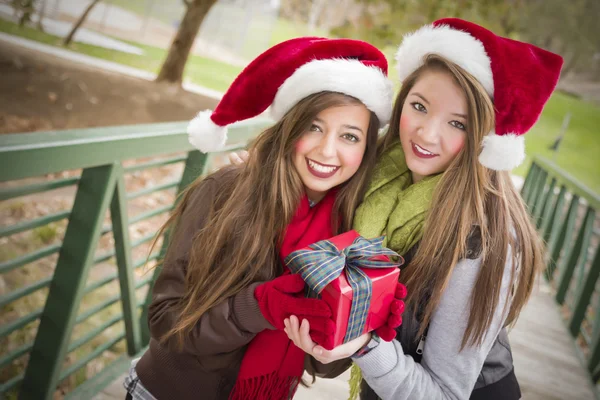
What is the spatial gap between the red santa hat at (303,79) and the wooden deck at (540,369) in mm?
1258

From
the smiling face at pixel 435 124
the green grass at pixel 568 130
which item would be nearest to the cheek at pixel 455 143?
the smiling face at pixel 435 124

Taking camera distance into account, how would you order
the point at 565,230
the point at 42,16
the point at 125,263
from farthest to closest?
1. the point at 565,230
2. the point at 42,16
3. the point at 125,263

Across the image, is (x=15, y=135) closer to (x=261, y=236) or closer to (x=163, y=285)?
(x=163, y=285)

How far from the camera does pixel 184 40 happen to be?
4.42 m

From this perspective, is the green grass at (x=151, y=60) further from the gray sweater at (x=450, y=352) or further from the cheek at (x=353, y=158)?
the gray sweater at (x=450, y=352)

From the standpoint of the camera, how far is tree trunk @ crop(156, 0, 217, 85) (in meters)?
4.39

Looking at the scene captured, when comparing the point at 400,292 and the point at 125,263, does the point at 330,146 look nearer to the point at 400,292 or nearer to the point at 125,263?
the point at 400,292

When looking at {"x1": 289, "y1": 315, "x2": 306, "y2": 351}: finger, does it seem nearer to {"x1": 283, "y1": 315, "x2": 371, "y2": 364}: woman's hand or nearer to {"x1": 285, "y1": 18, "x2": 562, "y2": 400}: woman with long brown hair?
{"x1": 283, "y1": 315, "x2": 371, "y2": 364}: woman's hand

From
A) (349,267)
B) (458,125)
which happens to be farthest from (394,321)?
(458,125)

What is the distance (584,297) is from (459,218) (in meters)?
2.69

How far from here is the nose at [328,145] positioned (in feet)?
4.14

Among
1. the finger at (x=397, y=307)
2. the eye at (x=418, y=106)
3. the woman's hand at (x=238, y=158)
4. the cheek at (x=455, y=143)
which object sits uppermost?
the eye at (x=418, y=106)

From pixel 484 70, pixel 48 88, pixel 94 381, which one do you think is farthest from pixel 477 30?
pixel 48 88

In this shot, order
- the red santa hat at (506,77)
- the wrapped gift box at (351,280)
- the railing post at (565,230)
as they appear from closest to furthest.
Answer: the wrapped gift box at (351,280), the red santa hat at (506,77), the railing post at (565,230)
